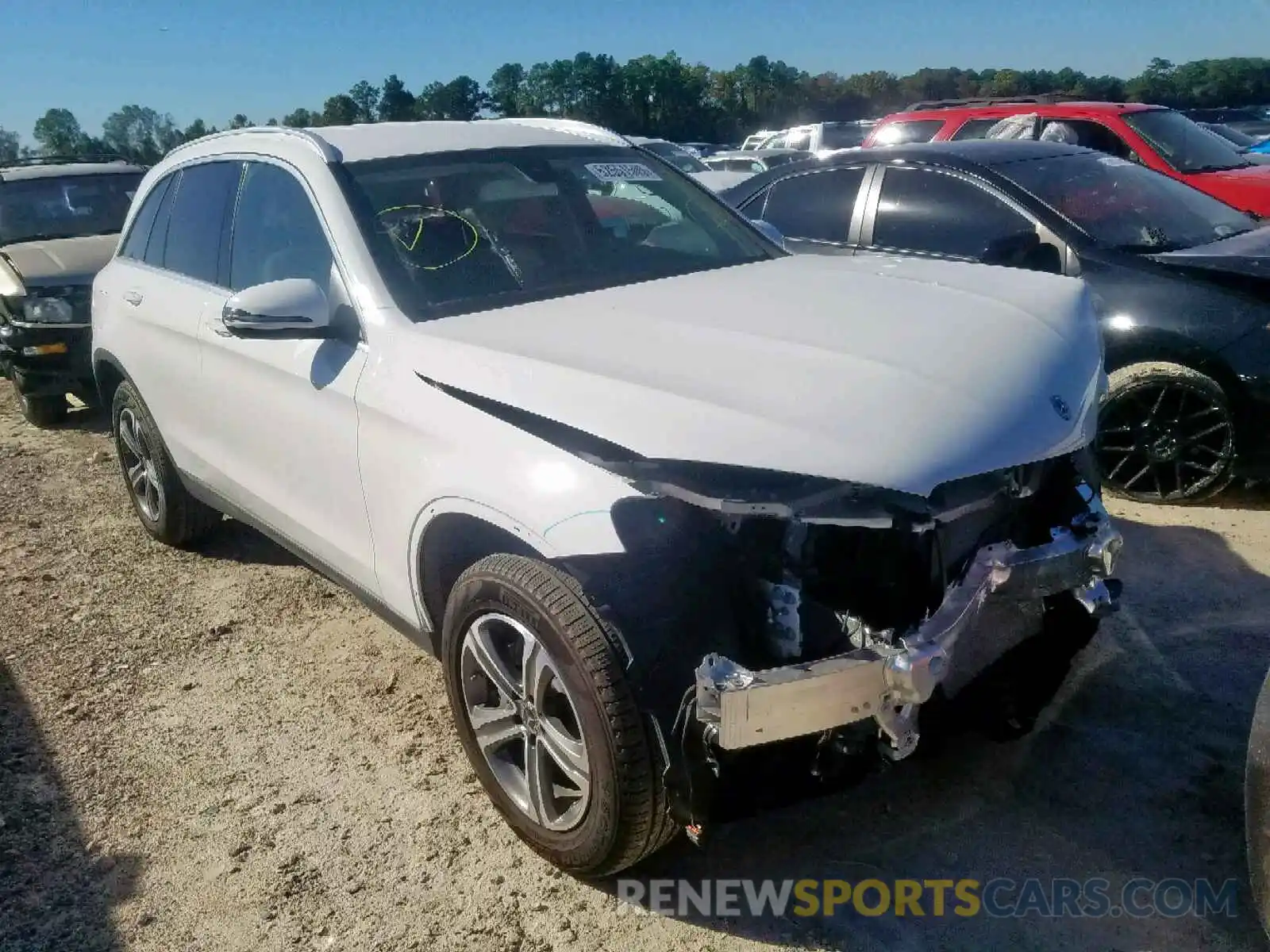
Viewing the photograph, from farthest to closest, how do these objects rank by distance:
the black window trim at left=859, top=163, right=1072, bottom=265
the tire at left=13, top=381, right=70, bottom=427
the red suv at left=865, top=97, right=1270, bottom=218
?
the red suv at left=865, top=97, right=1270, bottom=218 → the tire at left=13, top=381, right=70, bottom=427 → the black window trim at left=859, top=163, right=1072, bottom=265

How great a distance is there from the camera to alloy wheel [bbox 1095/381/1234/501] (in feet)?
15.2

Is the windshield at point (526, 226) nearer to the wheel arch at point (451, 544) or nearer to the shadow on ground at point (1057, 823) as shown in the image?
the wheel arch at point (451, 544)

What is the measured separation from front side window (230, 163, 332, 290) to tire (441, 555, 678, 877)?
1204 millimetres

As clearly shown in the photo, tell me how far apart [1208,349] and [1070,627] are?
252cm

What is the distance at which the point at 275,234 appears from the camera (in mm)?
3553

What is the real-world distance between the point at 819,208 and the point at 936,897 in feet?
13.7

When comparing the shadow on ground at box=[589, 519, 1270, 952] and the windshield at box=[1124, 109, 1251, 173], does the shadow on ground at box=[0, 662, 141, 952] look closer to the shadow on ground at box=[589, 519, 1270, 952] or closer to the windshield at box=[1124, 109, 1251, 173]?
the shadow on ground at box=[589, 519, 1270, 952]

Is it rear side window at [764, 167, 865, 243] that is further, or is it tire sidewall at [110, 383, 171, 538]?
rear side window at [764, 167, 865, 243]

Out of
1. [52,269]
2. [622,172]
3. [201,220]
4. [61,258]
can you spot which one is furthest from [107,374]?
[61,258]

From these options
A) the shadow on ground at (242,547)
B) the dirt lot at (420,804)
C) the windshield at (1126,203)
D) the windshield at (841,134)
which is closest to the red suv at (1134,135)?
the windshield at (1126,203)

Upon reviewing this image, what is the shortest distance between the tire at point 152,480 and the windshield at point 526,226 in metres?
1.92

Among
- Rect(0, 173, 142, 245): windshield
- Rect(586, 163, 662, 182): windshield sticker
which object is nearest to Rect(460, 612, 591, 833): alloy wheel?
Rect(586, 163, 662, 182): windshield sticker

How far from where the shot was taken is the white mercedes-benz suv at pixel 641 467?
216 cm

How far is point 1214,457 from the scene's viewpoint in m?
4.66
